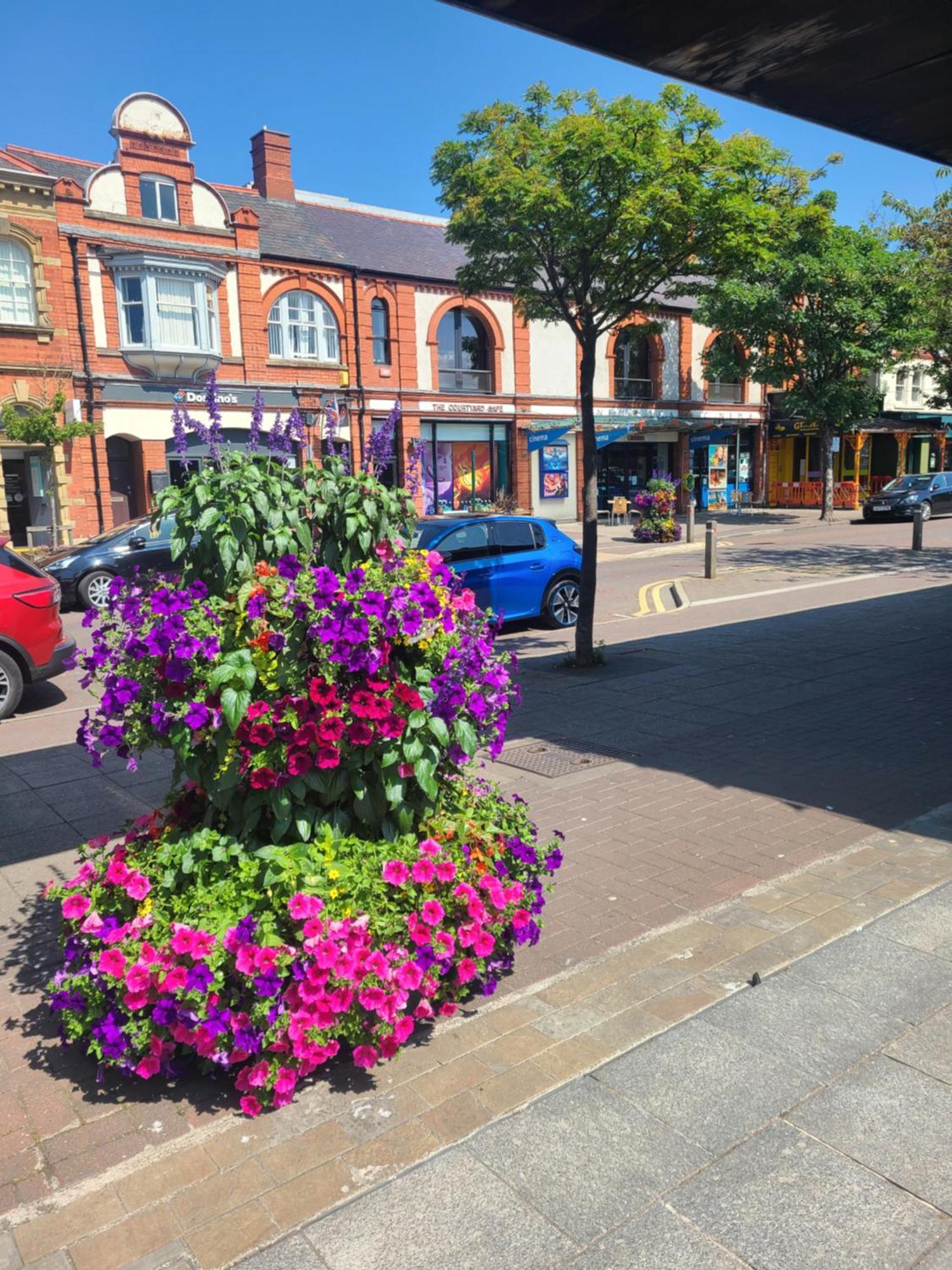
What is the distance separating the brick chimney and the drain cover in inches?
1135

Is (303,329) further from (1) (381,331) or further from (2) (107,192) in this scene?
(2) (107,192)

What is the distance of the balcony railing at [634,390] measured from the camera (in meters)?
36.7

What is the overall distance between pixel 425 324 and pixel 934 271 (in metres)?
14.9

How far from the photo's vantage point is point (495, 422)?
33062 mm

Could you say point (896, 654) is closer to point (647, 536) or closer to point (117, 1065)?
point (117, 1065)

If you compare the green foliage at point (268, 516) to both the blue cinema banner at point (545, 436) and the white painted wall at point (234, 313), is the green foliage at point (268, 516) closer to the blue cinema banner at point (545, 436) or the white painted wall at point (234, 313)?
the white painted wall at point (234, 313)

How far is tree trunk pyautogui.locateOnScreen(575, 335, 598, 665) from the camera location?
32.2 feet

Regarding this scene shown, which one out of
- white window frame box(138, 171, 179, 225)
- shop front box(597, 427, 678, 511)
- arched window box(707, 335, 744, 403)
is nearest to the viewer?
white window frame box(138, 171, 179, 225)

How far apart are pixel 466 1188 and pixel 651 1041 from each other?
0.94 meters

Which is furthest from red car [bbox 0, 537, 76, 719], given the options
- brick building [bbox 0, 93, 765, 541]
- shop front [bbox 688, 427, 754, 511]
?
shop front [bbox 688, 427, 754, 511]

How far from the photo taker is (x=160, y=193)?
26188mm

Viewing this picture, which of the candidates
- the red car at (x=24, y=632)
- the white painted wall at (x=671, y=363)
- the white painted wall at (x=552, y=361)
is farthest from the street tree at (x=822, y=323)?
the red car at (x=24, y=632)

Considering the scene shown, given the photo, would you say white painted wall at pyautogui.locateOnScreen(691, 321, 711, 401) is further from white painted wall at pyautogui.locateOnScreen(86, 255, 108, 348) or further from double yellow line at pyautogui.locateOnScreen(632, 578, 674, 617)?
white painted wall at pyautogui.locateOnScreen(86, 255, 108, 348)

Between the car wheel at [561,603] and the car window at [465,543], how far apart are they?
49.6 inches
